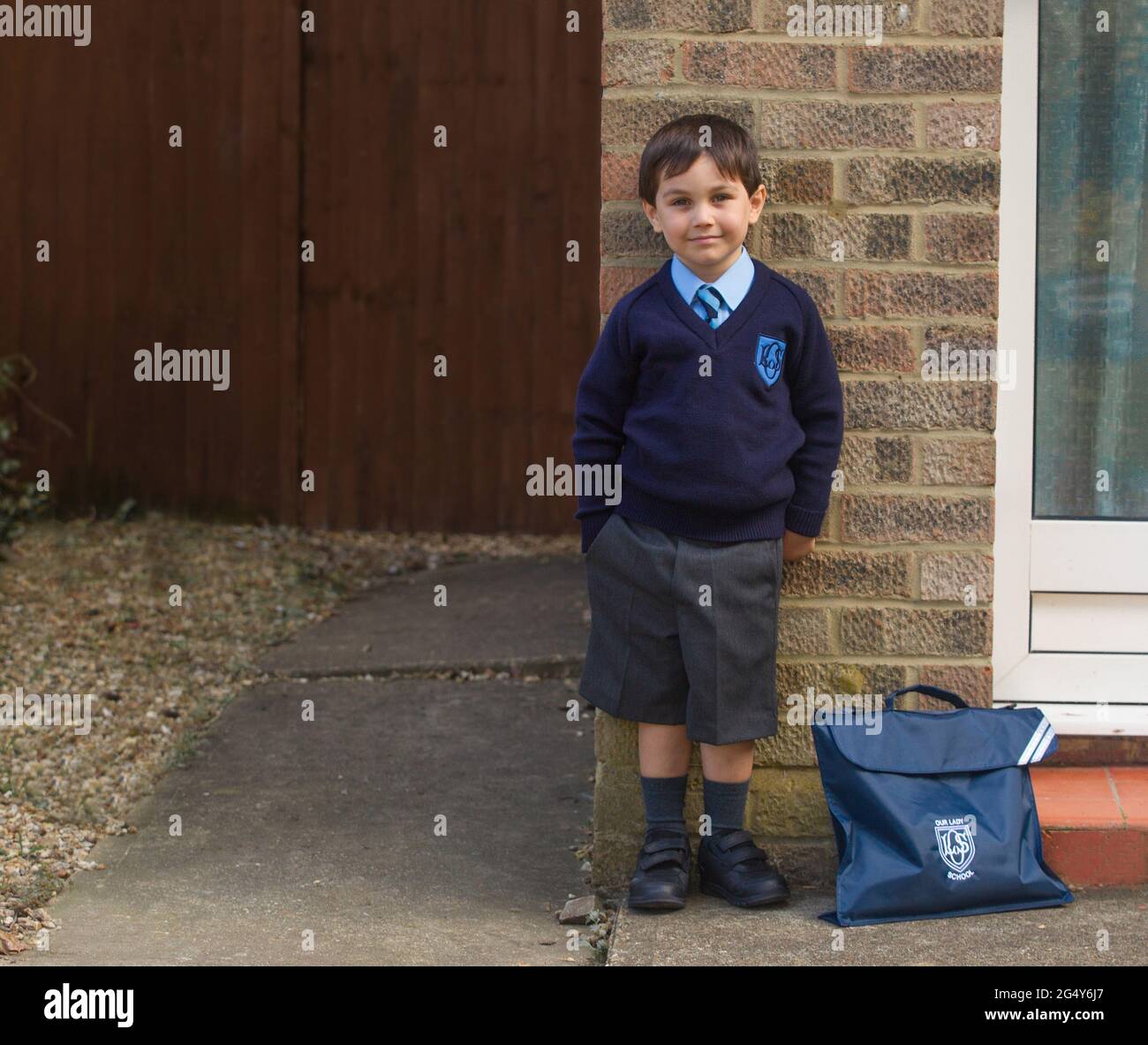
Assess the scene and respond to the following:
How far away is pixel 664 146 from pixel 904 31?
63cm

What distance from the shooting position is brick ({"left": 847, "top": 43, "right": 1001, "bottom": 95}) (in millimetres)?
3459

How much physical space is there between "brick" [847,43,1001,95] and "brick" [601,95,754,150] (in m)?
0.25

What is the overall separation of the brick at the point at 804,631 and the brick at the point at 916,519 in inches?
7.9

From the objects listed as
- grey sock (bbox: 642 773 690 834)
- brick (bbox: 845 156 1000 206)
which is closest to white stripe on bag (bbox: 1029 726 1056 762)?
grey sock (bbox: 642 773 690 834)

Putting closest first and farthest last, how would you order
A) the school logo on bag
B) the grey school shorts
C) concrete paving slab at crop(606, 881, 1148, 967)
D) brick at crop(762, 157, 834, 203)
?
concrete paving slab at crop(606, 881, 1148, 967) → the school logo on bag → the grey school shorts → brick at crop(762, 157, 834, 203)

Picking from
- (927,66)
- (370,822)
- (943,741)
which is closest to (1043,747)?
(943,741)

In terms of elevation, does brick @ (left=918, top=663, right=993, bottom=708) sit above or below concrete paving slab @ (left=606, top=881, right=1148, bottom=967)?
above

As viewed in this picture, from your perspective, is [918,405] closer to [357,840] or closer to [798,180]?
[798,180]

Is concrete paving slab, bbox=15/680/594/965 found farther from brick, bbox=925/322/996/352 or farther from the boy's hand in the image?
brick, bbox=925/322/996/352

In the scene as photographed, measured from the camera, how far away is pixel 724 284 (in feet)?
11.1

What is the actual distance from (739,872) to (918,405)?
1.11 metres

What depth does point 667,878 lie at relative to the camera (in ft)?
11.3

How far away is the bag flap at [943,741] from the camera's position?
3316 mm

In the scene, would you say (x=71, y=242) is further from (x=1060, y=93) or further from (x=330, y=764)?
(x=1060, y=93)
